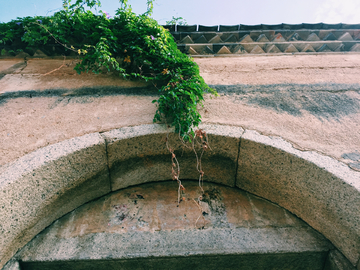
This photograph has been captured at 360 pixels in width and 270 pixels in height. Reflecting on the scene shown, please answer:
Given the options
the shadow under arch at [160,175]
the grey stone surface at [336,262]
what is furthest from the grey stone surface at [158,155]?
the grey stone surface at [336,262]

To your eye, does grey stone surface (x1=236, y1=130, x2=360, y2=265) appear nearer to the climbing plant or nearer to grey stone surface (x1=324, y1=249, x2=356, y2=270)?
grey stone surface (x1=324, y1=249, x2=356, y2=270)

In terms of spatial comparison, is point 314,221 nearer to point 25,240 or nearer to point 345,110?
point 345,110

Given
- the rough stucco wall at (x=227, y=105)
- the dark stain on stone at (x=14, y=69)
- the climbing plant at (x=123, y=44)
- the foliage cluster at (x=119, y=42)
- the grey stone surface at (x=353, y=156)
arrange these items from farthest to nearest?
the dark stain on stone at (x=14, y=69) < the foliage cluster at (x=119, y=42) < the climbing plant at (x=123, y=44) < the rough stucco wall at (x=227, y=105) < the grey stone surface at (x=353, y=156)

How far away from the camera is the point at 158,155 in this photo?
2297 millimetres

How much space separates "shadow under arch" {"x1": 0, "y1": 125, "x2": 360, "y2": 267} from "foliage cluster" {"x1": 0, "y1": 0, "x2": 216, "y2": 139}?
0.48 meters

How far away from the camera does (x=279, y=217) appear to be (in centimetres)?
212

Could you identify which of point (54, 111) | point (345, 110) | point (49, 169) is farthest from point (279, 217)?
point (54, 111)

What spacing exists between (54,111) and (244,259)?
2343 millimetres

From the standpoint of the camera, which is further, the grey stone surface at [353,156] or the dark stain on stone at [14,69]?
the dark stain on stone at [14,69]

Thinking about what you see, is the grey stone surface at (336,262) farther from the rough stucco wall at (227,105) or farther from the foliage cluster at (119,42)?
the foliage cluster at (119,42)

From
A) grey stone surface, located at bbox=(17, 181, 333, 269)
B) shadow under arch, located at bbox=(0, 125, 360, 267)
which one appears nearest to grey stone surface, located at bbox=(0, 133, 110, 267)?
shadow under arch, located at bbox=(0, 125, 360, 267)

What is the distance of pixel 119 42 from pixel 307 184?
2.68 meters

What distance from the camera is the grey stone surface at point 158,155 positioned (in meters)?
2.15

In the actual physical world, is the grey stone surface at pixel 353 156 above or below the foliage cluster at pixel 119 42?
below
